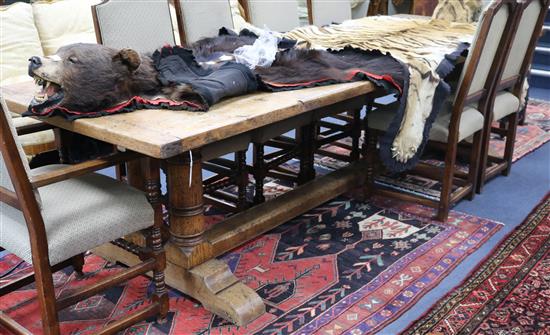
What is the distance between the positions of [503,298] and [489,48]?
1185 mm

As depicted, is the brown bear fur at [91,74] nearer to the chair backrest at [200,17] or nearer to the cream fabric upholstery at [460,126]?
the chair backrest at [200,17]

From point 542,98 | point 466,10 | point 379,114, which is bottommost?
point 542,98

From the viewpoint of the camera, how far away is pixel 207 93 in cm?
189

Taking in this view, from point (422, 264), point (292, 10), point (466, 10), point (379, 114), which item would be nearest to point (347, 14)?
point (292, 10)

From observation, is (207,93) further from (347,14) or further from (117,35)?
(347,14)

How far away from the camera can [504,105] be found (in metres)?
3.20

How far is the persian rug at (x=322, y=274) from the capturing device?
2.06 m

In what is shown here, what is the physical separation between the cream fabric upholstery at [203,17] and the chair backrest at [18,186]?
177 cm

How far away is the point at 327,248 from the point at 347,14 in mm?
2425

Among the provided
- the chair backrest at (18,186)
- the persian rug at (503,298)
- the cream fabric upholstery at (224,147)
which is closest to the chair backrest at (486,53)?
the persian rug at (503,298)

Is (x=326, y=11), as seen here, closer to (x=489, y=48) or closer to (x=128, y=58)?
(x=489, y=48)

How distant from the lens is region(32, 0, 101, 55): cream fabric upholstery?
3.67m

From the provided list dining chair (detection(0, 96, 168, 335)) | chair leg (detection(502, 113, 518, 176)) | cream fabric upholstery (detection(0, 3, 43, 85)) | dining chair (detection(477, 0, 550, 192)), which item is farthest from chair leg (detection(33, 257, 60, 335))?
chair leg (detection(502, 113, 518, 176))

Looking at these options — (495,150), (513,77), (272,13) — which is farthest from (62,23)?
(495,150)
